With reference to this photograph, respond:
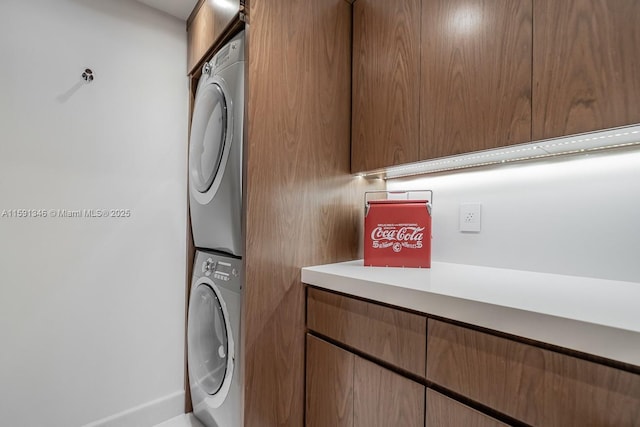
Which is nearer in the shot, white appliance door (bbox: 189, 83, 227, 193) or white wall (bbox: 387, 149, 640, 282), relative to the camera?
white wall (bbox: 387, 149, 640, 282)

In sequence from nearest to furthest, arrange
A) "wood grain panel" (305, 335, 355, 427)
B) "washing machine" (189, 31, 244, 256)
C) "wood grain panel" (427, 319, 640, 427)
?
"wood grain panel" (427, 319, 640, 427) → "wood grain panel" (305, 335, 355, 427) → "washing machine" (189, 31, 244, 256)

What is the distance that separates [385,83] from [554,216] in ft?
2.93

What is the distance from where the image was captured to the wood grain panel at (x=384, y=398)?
0.90 metres

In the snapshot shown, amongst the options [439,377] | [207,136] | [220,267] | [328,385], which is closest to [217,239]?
[220,267]

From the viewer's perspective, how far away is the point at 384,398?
0.98 metres

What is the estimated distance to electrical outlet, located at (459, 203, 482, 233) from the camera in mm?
1356

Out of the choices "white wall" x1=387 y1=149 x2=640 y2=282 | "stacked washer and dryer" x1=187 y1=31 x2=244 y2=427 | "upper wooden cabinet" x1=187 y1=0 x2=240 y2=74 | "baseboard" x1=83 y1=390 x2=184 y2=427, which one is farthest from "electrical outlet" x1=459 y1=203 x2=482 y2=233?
"baseboard" x1=83 y1=390 x2=184 y2=427

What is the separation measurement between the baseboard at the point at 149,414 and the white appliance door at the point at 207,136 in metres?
1.24

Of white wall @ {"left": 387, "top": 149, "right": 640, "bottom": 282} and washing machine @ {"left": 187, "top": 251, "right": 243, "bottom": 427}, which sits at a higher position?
white wall @ {"left": 387, "top": 149, "right": 640, "bottom": 282}

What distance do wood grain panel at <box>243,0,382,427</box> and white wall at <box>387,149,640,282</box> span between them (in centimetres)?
61

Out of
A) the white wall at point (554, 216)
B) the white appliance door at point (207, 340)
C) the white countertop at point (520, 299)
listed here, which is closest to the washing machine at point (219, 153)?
the white appliance door at point (207, 340)

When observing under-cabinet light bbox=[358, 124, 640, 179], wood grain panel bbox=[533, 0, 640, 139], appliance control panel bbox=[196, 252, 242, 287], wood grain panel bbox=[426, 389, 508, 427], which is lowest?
wood grain panel bbox=[426, 389, 508, 427]

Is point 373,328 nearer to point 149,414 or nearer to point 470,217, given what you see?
point 470,217

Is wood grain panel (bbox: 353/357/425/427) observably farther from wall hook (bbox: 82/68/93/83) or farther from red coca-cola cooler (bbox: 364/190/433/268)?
wall hook (bbox: 82/68/93/83)
